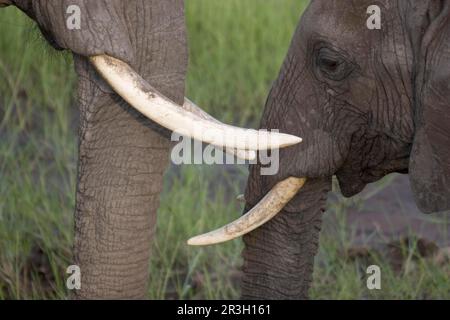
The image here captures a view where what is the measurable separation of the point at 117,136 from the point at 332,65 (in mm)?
675

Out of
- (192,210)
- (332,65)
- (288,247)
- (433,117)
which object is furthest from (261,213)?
(192,210)

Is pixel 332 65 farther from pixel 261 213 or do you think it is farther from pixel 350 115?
pixel 261 213

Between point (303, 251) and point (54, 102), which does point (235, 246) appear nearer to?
point (303, 251)

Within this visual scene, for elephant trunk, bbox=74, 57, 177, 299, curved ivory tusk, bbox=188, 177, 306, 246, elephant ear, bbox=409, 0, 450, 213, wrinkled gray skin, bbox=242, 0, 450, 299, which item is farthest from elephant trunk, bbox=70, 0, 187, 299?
elephant ear, bbox=409, 0, 450, 213

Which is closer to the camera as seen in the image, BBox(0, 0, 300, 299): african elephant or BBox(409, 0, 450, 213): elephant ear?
BBox(0, 0, 300, 299): african elephant

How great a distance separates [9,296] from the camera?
205 inches

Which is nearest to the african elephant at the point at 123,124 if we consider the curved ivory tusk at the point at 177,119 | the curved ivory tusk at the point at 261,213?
the curved ivory tusk at the point at 177,119

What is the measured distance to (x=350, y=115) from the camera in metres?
4.38

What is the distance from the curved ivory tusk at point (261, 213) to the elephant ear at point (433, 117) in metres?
0.37

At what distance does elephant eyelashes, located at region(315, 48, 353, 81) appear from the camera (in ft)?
14.2

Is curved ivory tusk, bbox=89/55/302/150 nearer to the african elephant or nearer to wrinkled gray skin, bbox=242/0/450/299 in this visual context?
the african elephant

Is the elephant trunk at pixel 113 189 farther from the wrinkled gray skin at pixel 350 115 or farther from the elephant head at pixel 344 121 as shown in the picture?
the wrinkled gray skin at pixel 350 115

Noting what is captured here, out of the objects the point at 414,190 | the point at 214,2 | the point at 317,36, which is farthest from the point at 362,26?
the point at 214,2

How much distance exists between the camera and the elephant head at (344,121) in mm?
4203
